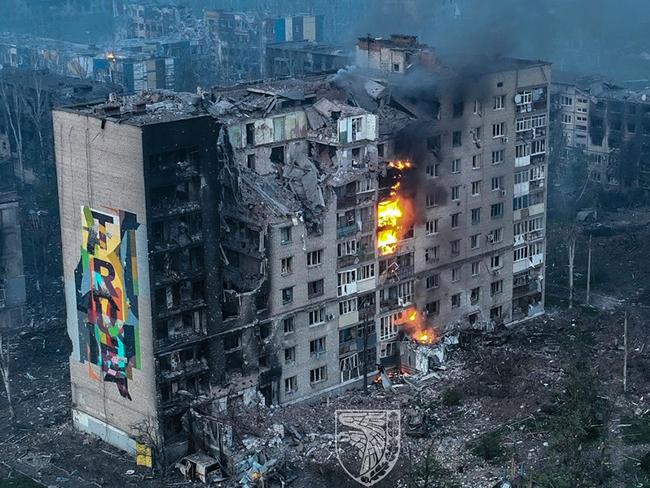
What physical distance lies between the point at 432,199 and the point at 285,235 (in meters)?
8.32

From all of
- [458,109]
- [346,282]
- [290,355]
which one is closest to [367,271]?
[346,282]

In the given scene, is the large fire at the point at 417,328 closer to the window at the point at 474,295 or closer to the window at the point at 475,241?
the window at the point at 474,295

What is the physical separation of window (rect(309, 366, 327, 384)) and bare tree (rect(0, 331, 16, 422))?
1150 centimetres

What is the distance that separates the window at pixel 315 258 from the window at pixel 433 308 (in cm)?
702

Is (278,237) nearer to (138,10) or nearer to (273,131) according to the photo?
(273,131)

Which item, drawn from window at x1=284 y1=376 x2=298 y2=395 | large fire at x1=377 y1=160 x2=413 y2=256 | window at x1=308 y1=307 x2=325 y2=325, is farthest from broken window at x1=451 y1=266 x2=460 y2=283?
window at x1=284 y1=376 x2=298 y2=395

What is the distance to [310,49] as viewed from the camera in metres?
99.8

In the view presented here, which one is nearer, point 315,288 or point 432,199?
point 315,288

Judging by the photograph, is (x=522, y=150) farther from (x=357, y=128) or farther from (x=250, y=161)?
(x=250, y=161)

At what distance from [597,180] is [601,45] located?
5093 centimetres

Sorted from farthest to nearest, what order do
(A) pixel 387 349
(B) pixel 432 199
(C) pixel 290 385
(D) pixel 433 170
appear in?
(B) pixel 432 199 < (D) pixel 433 170 < (A) pixel 387 349 < (C) pixel 290 385

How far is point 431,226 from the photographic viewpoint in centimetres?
5147

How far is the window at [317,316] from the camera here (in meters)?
47.3

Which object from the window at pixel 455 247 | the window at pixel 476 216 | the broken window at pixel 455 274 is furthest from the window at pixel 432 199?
the broken window at pixel 455 274
